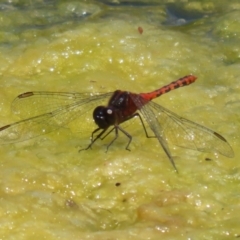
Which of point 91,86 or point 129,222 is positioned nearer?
point 129,222

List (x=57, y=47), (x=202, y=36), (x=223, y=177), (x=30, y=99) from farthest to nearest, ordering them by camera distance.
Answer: (x=202, y=36), (x=57, y=47), (x=30, y=99), (x=223, y=177)

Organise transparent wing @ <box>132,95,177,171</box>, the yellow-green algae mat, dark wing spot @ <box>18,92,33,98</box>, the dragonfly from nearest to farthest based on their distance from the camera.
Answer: the yellow-green algae mat, transparent wing @ <box>132,95,177,171</box>, the dragonfly, dark wing spot @ <box>18,92,33,98</box>

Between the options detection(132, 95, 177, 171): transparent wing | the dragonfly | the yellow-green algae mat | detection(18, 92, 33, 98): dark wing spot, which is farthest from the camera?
detection(18, 92, 33, 98): dark wing spot

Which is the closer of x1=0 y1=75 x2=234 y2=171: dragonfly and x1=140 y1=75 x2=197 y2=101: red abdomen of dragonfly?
x1=0 y1=75 x2=234 y2=171: dragonfly

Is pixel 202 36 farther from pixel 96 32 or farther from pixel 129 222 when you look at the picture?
pixel 129 222

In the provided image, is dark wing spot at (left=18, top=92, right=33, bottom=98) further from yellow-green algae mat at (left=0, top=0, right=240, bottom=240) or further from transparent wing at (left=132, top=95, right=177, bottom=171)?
transparent wing at (left=132, top=95, right=177, bottom=171)

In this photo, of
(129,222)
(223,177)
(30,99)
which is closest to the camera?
(129,222)

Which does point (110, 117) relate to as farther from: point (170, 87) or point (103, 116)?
point (170, 87)

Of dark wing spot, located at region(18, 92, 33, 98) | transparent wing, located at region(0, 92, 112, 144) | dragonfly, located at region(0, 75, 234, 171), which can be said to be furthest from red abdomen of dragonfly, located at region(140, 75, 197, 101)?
dark wing spot, located at region(18, 92, 33, 98)

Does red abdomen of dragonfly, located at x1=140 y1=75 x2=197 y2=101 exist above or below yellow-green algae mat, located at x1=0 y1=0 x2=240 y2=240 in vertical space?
above

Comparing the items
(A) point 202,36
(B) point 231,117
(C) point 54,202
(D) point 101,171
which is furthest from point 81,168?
(A) point 202,36
